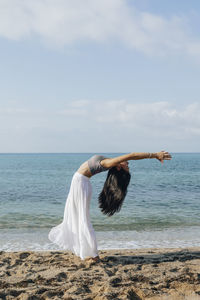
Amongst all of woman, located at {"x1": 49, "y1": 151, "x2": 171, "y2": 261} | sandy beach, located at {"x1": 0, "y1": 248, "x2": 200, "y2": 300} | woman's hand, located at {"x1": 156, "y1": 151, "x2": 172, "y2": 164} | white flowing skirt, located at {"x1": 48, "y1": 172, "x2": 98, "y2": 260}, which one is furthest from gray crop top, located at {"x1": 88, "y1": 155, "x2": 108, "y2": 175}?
sandy beach, located at {"x1": 0, "y1": 248, "x2": 200, "y2": 300}

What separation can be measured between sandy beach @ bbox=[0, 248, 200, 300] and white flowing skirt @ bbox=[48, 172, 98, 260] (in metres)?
0.25

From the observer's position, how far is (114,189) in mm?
5602

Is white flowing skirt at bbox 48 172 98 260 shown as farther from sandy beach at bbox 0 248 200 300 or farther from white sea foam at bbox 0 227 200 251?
white sea foam at bbox 0 227 200 251

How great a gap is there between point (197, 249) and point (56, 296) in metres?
3.87

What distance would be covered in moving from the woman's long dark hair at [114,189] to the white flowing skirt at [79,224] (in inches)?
14.6

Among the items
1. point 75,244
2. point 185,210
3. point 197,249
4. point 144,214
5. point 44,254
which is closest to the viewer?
point 75,244

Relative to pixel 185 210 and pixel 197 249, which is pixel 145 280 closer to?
pixel 197 249

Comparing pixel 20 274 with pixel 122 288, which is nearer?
pixel 122 288

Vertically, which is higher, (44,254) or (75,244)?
(75,244)

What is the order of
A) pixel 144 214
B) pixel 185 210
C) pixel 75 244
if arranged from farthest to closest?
1. pixel 185 210
2. pixel 144 214
3. pixel 75 244

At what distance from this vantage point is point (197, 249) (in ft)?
22.1

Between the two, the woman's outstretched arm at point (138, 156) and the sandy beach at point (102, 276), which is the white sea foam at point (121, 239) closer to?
the sandy beach at point (102, 276)

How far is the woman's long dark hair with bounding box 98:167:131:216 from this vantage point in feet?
18.2

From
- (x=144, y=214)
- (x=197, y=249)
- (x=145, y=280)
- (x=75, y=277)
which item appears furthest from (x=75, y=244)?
(x=144, y=214)
